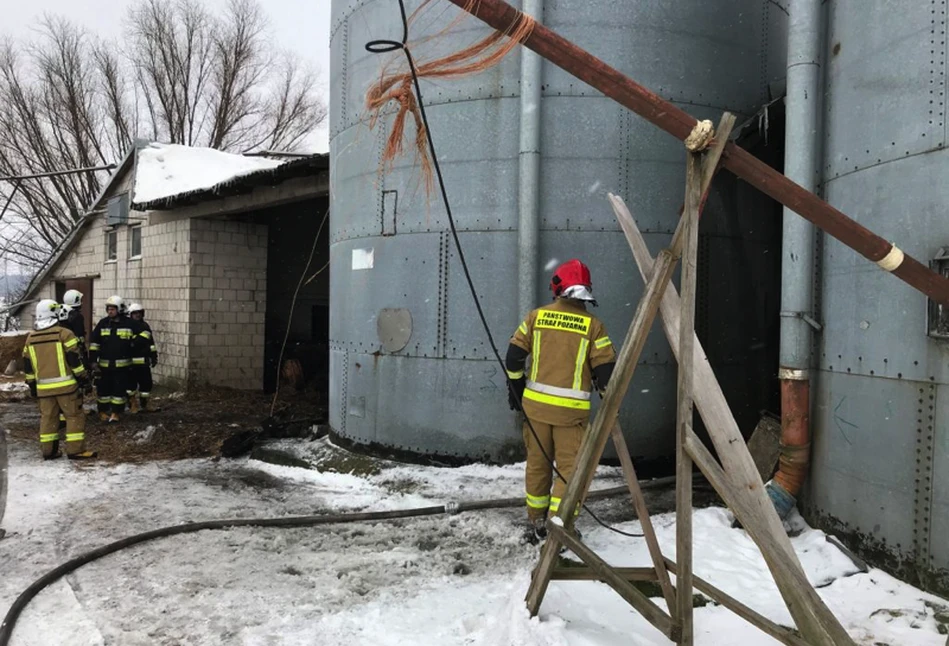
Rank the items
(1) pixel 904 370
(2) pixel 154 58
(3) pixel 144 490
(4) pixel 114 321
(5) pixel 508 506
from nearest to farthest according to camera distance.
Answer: (1) pixel 904 370
(5) pixel 508 506
(3) pixel 144 490
(4) pixel 114 321
(2) pixel 154 58

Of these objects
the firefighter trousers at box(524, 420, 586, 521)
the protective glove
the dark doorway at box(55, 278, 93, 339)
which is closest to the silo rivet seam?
the firefighter trousers at box(524, 420, 586, 521)

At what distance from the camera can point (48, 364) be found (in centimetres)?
696

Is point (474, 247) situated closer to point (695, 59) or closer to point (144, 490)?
point (695, 59)

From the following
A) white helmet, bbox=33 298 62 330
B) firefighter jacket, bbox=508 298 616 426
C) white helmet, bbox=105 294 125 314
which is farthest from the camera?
white helmet, bbox=105 294 125 314

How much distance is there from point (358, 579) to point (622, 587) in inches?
68.2

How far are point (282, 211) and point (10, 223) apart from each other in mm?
20563

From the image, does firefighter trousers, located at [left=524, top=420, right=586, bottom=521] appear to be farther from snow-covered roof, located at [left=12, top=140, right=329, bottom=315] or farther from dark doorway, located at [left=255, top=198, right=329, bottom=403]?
dark doorway, located at [left=255, top=198, right=329, bottom=403]

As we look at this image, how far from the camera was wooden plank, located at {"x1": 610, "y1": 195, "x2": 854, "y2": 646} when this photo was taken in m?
2.49

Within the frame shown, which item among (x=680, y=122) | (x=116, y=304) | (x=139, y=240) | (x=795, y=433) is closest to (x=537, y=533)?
(x=795, y=433)

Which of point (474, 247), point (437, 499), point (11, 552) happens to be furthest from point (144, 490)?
point (474, 247)

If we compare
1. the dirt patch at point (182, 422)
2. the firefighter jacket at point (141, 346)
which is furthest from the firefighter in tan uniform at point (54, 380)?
the firefighter jacket at point (141, 346)

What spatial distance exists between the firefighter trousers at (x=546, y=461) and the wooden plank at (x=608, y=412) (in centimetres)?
91

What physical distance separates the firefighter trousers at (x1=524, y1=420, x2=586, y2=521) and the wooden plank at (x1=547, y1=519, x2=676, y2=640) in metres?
0.90

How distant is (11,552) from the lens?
4.43 m
